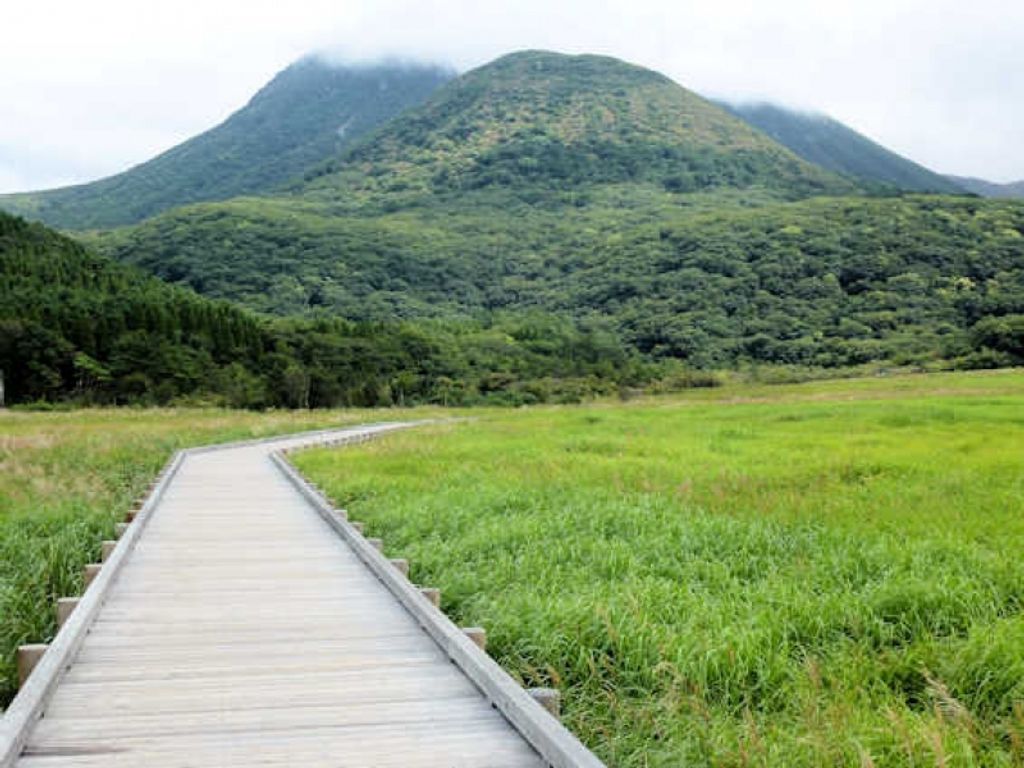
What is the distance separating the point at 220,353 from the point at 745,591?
5899 centimetres

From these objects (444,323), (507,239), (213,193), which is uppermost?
(213,193)

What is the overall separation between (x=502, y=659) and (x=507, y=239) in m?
147

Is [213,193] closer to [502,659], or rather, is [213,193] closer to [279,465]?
[279,465]

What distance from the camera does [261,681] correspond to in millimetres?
5301

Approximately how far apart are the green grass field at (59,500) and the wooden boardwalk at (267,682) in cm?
67

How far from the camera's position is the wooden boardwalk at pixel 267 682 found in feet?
13.8

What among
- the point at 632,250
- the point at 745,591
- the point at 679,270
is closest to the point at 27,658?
the point at 745,591

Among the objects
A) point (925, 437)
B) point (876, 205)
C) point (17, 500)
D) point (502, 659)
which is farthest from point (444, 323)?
point (502, 659)

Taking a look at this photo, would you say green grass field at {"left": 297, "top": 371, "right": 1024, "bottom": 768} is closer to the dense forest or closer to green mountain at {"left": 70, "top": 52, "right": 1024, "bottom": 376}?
the dense forest

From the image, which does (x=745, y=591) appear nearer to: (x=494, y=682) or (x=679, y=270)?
(x=494, y=682)

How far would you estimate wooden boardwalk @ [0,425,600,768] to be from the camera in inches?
166

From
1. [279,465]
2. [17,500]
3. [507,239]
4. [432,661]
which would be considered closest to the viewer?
[432,661]

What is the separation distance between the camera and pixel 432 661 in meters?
5.68

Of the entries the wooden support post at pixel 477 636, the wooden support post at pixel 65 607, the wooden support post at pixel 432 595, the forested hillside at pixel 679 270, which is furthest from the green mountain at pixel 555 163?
the wooden support post at pixel 477 636
